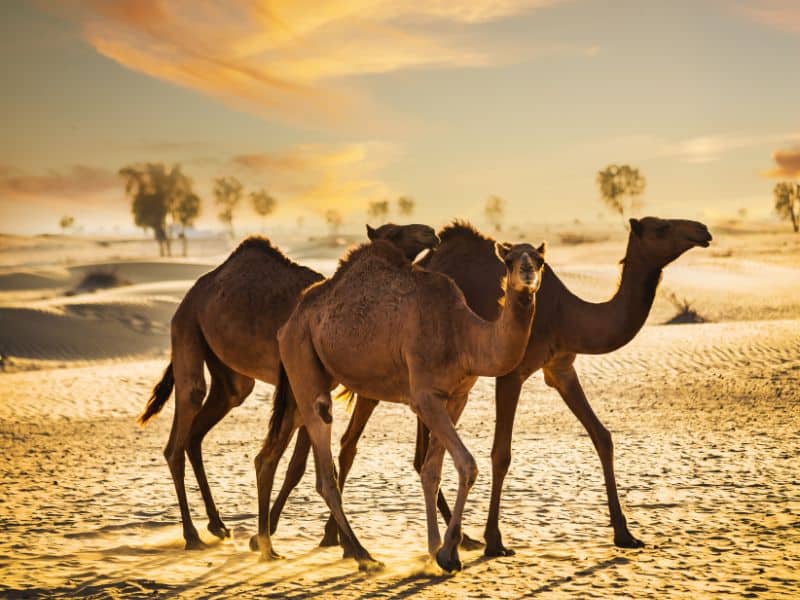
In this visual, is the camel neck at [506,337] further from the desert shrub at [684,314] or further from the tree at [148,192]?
the tree at [148,192]

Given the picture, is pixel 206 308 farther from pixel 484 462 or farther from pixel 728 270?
pixel 728 270

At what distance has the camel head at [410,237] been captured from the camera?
7.58 m

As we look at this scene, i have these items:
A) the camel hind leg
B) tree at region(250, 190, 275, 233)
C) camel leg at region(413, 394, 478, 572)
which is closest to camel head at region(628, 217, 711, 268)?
camel leg at region(413, 394, 478, 572)

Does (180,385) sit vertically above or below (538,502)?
above

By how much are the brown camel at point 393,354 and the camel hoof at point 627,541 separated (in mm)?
1561

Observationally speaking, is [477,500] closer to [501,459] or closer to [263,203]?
[501,459]

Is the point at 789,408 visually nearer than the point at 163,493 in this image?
No

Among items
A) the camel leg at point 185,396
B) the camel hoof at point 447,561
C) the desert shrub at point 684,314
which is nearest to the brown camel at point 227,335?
the camel leg at point 185,396

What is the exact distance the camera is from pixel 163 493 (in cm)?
1029

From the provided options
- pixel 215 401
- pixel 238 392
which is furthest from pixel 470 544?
pixel 215 401

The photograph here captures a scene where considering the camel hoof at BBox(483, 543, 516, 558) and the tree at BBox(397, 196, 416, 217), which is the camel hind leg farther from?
the tree at BBox(397, 196, 416, 217)

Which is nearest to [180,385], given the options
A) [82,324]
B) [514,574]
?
[514,574]

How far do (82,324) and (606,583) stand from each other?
965 inches

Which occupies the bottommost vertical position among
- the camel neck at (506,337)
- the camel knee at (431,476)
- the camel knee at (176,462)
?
the camel knee at (176,462)
